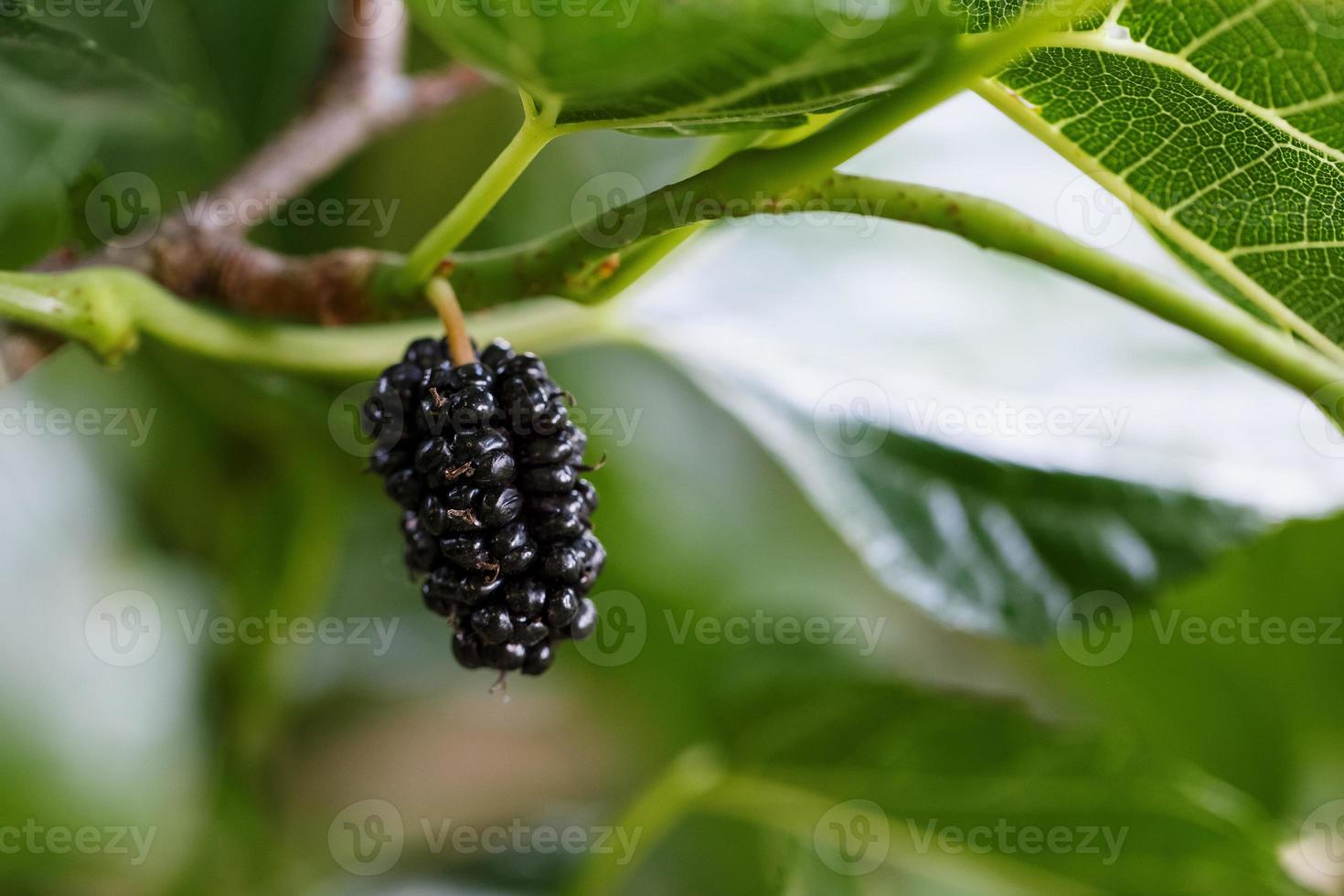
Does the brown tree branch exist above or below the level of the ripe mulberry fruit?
above

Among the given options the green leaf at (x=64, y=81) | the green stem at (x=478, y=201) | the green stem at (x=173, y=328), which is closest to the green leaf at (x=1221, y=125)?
the green stem at (x=478, y=201)

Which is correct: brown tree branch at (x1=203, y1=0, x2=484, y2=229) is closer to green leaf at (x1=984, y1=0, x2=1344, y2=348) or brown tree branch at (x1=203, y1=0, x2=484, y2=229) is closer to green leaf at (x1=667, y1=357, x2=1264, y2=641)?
green leaf at (x1=667, y1=357, x2=1264, y2=641)

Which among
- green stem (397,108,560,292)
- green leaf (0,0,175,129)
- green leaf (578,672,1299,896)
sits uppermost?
green leaf (0,0,175,129)

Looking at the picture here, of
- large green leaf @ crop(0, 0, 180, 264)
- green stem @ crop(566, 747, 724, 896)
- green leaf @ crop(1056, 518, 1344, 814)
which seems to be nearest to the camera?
large green leaf @ crop(0, 0, 180, 264)

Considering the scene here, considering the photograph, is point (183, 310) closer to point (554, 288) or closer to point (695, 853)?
point (554, 288)

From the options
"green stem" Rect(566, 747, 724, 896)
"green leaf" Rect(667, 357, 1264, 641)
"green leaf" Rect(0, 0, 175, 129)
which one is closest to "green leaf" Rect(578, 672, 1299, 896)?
"green stem" Rect(566, 747, 724, 896)

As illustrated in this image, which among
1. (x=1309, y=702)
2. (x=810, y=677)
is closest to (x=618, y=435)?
(x=810, y=677)

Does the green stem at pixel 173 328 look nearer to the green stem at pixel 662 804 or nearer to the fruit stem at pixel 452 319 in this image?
the fruit stem at pixel 452 319
